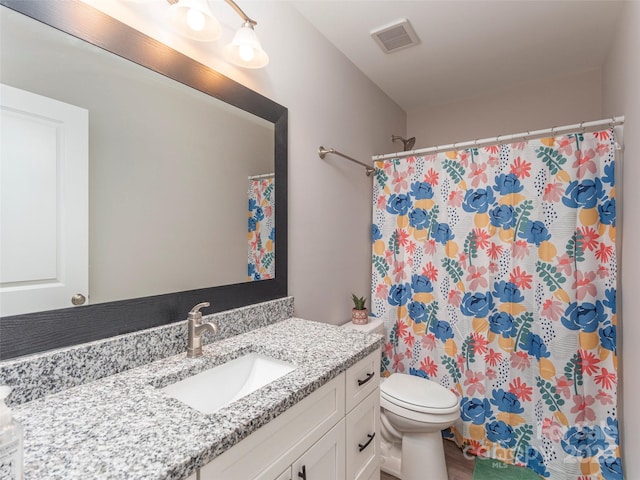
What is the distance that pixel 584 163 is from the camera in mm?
1703

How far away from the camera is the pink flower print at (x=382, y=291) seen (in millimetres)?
2289

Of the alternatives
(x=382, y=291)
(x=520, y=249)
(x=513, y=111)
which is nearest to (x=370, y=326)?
(x=382, y=291)

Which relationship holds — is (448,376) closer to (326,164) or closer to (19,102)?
(326,164)

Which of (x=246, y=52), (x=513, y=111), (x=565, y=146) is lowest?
(x=565, y=146)

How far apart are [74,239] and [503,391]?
2.20m

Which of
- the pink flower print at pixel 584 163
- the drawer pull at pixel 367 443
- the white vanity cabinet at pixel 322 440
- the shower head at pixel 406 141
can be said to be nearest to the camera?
the white vanity cabinet at pixel 322 440

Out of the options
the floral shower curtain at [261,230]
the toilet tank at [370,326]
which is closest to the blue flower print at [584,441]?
the toilet tank at [370,326]

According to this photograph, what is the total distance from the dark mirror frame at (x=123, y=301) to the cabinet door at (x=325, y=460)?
59 centimetres

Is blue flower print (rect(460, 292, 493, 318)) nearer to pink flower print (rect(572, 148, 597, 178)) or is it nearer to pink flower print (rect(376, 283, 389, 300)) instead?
pink flower print (rect(376, 283, 389, 300))

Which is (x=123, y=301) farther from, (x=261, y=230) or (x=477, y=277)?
(x=477, y=277)

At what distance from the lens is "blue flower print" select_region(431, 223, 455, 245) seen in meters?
2.07

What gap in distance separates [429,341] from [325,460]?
1355 mm

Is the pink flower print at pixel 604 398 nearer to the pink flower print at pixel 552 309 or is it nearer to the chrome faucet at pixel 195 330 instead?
the pink flower print at pixel 552 309

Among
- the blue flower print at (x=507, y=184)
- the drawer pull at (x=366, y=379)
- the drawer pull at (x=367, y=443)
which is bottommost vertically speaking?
the drawer pull at (x=367, y=443)
